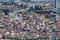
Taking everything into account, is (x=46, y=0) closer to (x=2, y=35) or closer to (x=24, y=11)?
(x=24, y=11)

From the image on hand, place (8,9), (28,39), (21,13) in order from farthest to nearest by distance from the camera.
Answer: (8,9), (21,13), (28,39)

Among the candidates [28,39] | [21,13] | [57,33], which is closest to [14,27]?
[28,39]

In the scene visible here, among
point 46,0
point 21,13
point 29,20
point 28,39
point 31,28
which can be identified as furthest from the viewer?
point 46,0

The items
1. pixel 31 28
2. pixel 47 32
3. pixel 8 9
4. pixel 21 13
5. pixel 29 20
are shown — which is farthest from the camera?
pixel 8 9

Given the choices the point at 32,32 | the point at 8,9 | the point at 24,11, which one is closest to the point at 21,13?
the point at 24,11

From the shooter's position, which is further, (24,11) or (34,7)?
(34,7)

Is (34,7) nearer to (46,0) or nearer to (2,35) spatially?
(46,0)

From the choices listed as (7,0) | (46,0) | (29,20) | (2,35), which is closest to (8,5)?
(7,0)

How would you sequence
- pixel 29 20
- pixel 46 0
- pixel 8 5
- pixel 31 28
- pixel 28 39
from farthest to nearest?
pixel 46 0, pixel 8 5, pixel 29 20, pixel 31 28, pixel 28 39

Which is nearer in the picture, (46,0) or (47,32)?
(47,32)
